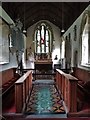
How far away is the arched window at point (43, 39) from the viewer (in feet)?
60.4

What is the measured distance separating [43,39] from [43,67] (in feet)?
13.7

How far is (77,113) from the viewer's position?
14.6 feet

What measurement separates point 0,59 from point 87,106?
352cm

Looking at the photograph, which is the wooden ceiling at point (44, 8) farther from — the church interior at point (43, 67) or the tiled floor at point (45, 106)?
the tiled floor at point (45, 106)

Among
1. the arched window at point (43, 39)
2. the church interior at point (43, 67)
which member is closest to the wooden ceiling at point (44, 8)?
the church interior at point (43, 67)

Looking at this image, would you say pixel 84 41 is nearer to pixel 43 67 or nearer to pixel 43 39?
pixel 43 67

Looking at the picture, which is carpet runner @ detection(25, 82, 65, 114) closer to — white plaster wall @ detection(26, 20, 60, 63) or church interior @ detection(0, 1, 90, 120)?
church interior @ detection(0, 1, 90, 120)

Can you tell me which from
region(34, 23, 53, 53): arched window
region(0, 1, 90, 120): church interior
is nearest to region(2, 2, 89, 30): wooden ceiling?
region(0, 1, 90, 120): church interior

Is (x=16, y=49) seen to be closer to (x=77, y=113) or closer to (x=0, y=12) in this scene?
(x=0, y=12)

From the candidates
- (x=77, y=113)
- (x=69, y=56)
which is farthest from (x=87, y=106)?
(x=69, y=56)

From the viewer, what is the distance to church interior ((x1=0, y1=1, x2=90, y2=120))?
4.58 metres

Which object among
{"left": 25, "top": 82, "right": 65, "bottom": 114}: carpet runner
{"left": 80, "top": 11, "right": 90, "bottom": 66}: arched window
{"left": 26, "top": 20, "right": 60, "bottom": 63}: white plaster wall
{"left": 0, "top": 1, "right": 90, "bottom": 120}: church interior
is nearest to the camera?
{"left": 0, "top": 1, "right": 90, "bottom": 120}: church interior

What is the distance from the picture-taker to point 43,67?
1495 centimetres

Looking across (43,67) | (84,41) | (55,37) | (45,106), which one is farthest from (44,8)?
(45,106)
